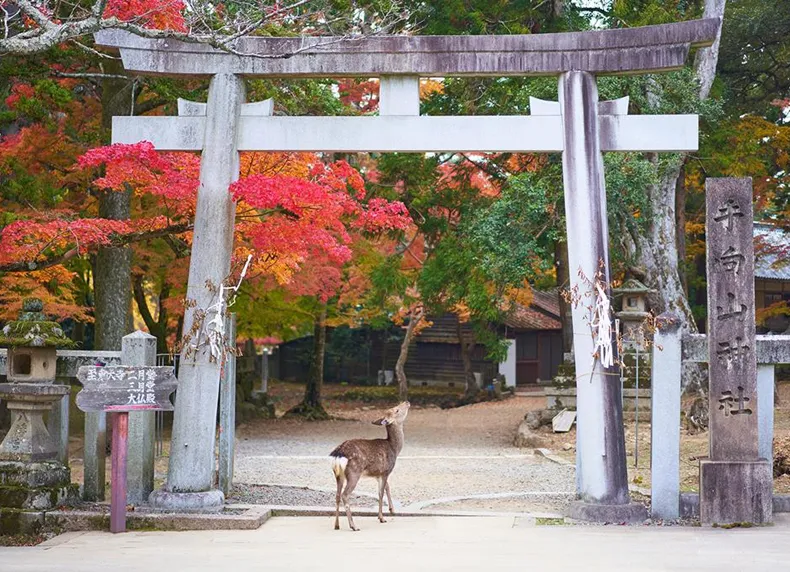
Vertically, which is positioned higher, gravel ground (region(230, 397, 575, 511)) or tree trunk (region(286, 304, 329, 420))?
tree trunk (region(286, 304, 329, 420))

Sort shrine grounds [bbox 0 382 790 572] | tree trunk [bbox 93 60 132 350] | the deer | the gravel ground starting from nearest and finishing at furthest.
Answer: shrine grounds [bbox 0 382 790 572] < the deer < the gravel ground < tree trunk [bbox 93 60 132 350]

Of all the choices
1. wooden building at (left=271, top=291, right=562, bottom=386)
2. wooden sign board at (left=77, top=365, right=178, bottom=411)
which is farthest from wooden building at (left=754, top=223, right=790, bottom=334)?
wooden sign board at (left=77, top=365, right=178, bottom=411)

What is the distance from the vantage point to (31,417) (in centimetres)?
1010

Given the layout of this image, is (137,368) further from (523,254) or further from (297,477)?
(523,254)

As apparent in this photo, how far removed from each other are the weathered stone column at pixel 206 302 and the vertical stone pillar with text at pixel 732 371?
508cm

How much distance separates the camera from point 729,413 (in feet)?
31.4

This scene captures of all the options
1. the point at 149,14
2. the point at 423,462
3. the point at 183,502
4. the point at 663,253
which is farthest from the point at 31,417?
the point at 663,253

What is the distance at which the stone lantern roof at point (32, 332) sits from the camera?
33.0 feet

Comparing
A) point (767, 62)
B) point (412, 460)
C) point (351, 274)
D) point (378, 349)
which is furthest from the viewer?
point (378, 349)

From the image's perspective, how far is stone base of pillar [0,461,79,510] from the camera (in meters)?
9.74

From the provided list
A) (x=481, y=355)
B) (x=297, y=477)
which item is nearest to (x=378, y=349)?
(x=481, y=355)

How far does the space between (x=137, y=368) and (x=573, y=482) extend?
735 centimetres

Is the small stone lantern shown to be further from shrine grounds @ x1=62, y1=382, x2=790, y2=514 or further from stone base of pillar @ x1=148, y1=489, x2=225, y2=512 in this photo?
stone base of pillar @ x1=148, y1=489, x2=225, y2=512

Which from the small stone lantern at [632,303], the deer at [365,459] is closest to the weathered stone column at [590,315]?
the deer at [365,459]
